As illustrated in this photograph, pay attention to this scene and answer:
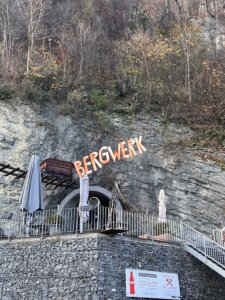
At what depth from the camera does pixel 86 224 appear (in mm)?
14555

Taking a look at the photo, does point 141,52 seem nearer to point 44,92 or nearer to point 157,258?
point 44,92

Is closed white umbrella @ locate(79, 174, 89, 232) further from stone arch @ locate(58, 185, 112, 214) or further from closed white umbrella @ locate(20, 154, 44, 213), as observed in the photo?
stone arch @ locate(58, 185, 112, 214)

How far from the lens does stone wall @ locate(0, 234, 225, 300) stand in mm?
12281

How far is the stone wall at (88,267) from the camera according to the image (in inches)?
484

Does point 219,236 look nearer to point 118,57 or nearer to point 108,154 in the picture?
point 108,154

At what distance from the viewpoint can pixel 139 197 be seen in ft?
60.8

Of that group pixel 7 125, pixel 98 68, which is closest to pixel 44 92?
pixel 7 125

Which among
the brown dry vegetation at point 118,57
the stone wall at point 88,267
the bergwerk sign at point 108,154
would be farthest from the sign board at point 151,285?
the brown dry vegetation at point 118,57

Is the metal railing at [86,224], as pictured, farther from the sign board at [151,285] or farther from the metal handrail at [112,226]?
the sign board at [151,285]

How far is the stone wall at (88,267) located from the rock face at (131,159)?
3.94 m

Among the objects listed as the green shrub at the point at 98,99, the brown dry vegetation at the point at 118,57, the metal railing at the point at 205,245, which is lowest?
the metal railing at the point at 205,245

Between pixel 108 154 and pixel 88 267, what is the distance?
7.80 metres

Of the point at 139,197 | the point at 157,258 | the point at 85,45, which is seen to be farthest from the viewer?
the point at 85,45

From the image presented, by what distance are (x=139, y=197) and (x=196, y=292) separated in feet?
18.7
